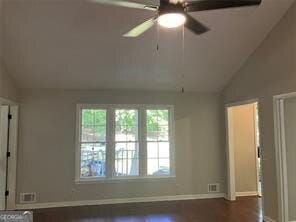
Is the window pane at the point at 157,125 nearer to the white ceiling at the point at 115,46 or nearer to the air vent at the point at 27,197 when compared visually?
the white ceiling at the point at 115,46

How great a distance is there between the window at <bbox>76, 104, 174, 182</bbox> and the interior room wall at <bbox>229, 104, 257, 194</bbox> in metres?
1.59

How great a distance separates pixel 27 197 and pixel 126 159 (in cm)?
210

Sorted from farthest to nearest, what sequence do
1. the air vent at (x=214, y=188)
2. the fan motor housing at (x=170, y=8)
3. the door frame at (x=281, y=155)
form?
the air vent at (x=214, y=188) → the door frame at (x=281, y=155) → the fan motor housing at (x=170, y=8)

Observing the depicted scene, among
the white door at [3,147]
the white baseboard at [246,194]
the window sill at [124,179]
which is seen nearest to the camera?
the white door at [3,147]

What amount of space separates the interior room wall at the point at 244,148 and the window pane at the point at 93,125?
302 cm

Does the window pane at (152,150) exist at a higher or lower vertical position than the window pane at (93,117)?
lower

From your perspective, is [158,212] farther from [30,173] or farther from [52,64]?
[52,64]

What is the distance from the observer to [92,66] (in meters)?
4.99

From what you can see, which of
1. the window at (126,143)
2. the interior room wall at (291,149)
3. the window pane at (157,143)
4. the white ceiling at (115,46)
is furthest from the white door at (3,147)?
the interior room wall at (291,149)

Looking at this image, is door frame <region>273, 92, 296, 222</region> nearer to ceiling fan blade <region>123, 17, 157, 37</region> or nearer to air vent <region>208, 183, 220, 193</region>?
air vent <region>208, 183, 220, 193</region>

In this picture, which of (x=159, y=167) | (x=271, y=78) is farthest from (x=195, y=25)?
(x=159, y=167)

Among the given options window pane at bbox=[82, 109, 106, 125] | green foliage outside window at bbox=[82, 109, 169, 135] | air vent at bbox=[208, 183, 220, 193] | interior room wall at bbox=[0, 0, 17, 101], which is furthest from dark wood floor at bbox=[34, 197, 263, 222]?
interior room wall at bbox=[0, 0, 17, 101]

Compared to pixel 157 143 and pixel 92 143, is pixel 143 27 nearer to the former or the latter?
pixel 92 143

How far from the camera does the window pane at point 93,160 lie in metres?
5.77
